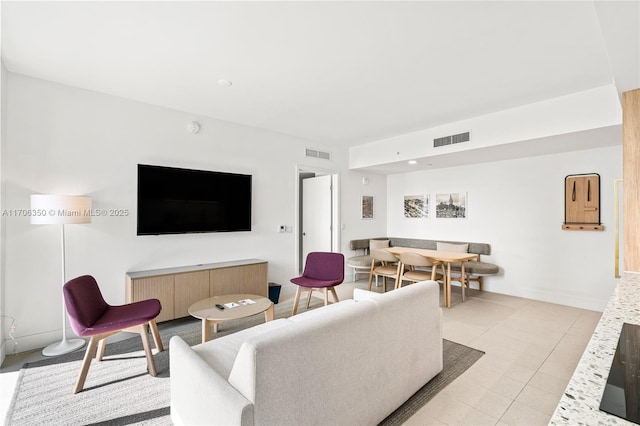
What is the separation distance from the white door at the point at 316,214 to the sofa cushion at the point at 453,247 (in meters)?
2.08

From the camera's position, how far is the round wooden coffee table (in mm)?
2592

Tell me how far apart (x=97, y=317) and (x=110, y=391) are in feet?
2.08

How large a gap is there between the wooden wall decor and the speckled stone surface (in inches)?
136

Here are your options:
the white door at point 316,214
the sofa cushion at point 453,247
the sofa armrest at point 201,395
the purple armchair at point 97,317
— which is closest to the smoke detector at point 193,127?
the purple armchair at point 97,317

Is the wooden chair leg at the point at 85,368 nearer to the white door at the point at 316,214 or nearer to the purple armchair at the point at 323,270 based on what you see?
the purple armchair at the point at 323,270

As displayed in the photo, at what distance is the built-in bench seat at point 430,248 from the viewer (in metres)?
4.77

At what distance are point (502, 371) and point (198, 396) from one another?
2442 millimetres

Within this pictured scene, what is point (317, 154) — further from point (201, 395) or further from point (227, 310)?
point (201, 395)

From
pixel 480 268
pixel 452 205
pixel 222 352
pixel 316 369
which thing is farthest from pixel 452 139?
pixel 222 352

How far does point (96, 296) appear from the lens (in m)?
2.63

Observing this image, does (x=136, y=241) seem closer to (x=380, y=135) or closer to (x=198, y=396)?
(x=198, y=396)

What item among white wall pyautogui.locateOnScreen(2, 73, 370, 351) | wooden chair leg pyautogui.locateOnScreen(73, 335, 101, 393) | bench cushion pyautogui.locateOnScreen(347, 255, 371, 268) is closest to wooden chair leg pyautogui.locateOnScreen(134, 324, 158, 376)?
wooden chair leg pyautogui.locateOnScreen(73, 335, 101, 393)

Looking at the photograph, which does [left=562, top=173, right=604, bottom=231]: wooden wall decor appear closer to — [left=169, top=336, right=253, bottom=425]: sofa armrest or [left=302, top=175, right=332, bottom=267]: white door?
[left=302, top=175, right=332, bottom=267]: white door

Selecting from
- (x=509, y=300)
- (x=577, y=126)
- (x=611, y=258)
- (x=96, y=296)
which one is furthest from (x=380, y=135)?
(x=96, y=296)
